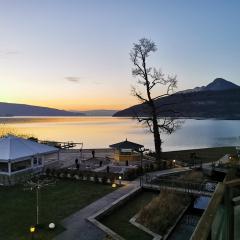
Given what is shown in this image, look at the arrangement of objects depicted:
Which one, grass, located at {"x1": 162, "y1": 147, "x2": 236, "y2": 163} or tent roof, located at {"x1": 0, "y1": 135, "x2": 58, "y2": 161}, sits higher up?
tent roof, located at {"x1": 0, "y1": 135, "x2": 58, "y2": 161}

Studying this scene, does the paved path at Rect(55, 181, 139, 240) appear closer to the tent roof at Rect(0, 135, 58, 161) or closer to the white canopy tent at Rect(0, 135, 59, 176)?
the white canopy tent at Rect(0, 135, 59, 176)

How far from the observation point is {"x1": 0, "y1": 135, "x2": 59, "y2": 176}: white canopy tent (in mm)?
27120

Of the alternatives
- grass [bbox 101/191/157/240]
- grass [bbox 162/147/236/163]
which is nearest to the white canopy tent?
grass [bbox 101/191/157/240]

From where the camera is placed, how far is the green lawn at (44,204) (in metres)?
15.5

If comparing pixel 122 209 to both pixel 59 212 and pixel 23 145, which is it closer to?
pixel 59 212

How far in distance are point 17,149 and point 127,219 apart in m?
14.7

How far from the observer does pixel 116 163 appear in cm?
3494

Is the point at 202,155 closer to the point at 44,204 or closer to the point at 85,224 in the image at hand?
the point at 44,204

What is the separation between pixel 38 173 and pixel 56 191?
22.6 ft

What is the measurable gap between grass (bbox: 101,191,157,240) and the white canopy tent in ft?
36.2

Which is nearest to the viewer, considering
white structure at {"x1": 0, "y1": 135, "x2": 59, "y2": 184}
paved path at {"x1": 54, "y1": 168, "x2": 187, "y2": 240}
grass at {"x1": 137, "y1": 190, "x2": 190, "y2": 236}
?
paved path at {"x1": 54, "y1": 168, "x2": 187, "y2": 240}

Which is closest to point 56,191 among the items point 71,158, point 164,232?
point 164,232

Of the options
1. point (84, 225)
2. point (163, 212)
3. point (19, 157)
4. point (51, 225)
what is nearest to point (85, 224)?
point (84, 225)

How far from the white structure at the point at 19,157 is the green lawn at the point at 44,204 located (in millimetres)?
3125
